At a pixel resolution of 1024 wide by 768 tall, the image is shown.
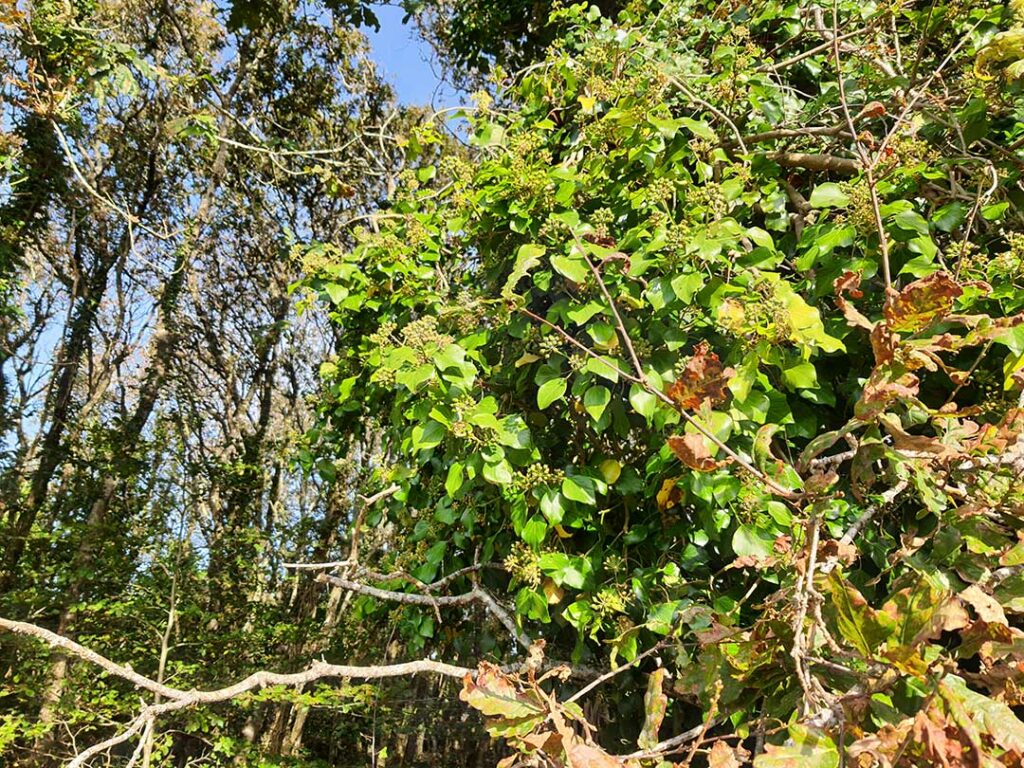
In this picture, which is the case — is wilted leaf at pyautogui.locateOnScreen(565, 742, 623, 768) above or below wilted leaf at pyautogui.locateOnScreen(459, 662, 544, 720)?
below

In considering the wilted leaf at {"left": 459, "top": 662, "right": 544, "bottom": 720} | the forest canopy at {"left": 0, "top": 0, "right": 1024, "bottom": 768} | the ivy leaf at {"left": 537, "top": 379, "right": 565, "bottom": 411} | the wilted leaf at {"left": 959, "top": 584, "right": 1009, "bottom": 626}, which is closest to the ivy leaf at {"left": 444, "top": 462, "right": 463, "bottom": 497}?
the forest canopy at {"left": 0, "top": 0, "right": 1024, "bottom": 768}

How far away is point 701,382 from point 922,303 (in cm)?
32

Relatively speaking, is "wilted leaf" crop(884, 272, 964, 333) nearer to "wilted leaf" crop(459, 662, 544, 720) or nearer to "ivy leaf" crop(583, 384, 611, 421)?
"ivy leaf" crop(583, 384, 611, 421)

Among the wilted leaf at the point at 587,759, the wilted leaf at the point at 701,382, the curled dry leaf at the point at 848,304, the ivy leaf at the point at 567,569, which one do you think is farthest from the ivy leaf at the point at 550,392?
the wilted leaf at the point at 587,759

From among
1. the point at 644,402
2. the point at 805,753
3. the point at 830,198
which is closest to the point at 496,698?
the point at 805,753

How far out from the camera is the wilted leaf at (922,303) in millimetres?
858

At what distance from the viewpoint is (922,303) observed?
0.88m

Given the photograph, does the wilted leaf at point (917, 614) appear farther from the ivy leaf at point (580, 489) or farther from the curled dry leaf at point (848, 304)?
the ivy leaf at point (580, 489)

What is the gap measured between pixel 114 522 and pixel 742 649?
215 inches

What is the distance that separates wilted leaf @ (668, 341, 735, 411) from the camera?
947 mm

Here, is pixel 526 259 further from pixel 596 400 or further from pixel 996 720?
pixel 996 720

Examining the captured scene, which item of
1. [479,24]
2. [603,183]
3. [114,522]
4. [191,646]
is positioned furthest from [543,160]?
[114,522]

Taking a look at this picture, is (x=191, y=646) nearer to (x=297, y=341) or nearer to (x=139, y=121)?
(x=297, y=341)

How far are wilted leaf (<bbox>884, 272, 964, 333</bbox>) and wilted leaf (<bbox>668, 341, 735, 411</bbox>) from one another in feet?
0.77
